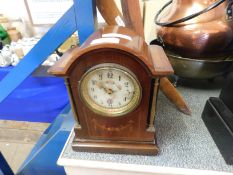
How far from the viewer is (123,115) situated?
1.34 feet

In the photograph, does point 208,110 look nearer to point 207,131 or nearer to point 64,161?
point 207,131

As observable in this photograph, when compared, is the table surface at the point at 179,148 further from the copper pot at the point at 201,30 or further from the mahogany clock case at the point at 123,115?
the copper pot at the point at 201,30

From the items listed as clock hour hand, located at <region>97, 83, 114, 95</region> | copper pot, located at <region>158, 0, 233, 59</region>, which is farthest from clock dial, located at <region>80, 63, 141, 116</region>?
copper pot, located at <region>158, 0, 233, 59</region>

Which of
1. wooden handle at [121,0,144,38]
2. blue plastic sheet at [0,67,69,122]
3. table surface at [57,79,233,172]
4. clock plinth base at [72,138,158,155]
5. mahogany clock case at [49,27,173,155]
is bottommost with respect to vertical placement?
blue plastic sheet at [0,67,69,122]

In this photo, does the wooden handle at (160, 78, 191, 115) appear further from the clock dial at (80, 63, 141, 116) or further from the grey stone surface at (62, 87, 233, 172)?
the clock dial at (80, 63, 141, 116)

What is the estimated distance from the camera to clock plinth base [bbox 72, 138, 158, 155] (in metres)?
0.43

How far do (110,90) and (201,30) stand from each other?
11.6 inches

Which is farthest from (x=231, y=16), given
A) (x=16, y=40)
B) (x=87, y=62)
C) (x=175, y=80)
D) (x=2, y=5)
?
(x=2, y=5)

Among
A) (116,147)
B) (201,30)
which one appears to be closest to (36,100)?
(116,147)

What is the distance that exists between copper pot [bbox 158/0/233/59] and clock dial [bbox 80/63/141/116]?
24cm

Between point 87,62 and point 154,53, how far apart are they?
147 millimetres

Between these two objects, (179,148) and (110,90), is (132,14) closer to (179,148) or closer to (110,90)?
(110,90)

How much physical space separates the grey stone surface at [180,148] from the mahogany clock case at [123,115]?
2 cm

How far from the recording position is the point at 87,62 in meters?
0.36
